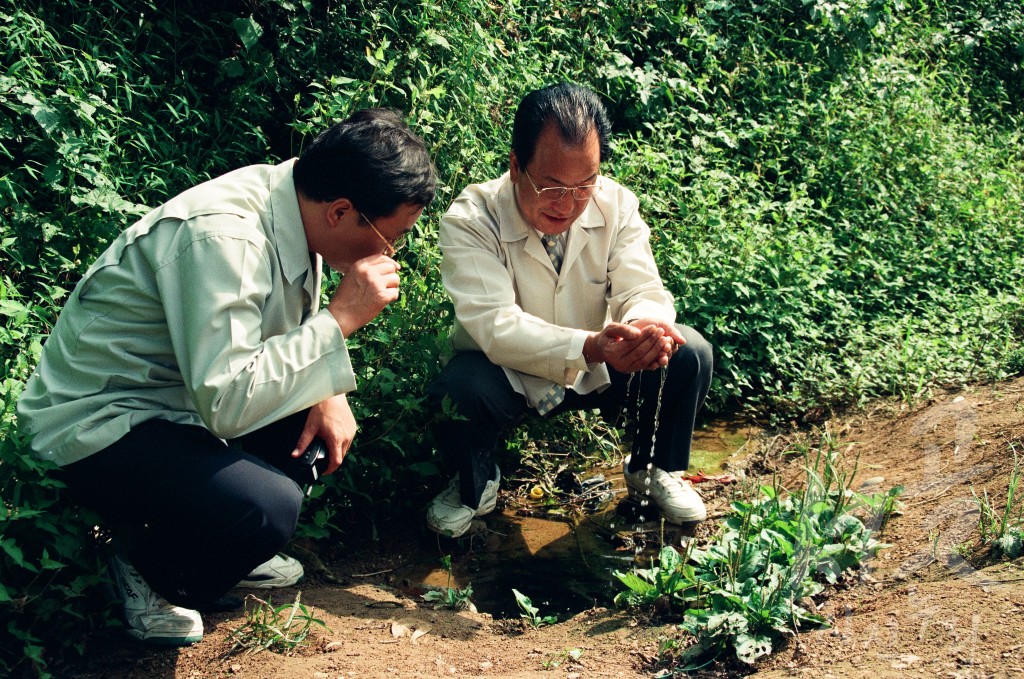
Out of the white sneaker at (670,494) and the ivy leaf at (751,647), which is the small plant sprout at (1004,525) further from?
the white sneaker at (670,494)

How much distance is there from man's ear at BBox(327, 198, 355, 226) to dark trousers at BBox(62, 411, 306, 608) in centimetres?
68

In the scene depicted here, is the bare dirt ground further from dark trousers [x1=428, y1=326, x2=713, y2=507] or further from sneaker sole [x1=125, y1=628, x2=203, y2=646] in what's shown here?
dark trousers [x1=428, y1=326, x2=713, y2=507]

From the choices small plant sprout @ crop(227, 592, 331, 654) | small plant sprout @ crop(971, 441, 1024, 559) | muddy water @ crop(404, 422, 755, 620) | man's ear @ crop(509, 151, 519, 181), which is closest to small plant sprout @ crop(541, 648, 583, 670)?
muddy water @ crop(404, 422, 755, 620)

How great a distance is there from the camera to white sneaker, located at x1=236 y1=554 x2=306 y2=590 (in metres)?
3.13

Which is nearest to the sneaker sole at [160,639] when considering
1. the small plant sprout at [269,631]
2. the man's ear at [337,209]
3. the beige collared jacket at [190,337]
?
the small plant sprout at [269,631]

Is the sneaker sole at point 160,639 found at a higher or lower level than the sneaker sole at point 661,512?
lower

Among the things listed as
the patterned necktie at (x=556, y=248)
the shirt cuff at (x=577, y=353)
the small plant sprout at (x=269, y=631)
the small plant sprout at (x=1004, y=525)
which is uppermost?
the patterned necktie at (x=556, y=248)

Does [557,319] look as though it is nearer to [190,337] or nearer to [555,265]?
[555,265]

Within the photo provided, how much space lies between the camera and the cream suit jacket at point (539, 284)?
3367 mm

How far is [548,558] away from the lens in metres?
3.64

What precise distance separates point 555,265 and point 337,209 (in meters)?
1.17

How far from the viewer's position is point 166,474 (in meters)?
2.52

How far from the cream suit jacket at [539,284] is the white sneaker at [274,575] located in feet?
3.22

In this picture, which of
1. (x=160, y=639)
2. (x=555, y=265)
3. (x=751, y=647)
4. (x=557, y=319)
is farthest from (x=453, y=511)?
(x=751, y=647)
